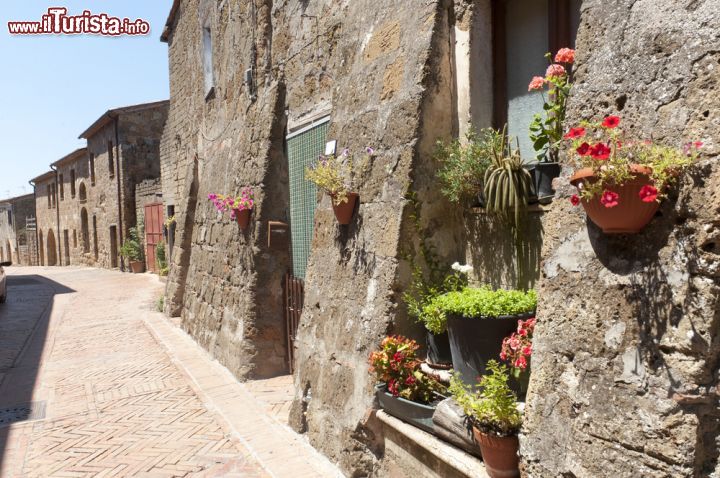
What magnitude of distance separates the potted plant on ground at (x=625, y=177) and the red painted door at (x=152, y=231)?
16914 mm

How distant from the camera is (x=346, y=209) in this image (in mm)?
4348

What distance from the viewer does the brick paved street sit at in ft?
14.6

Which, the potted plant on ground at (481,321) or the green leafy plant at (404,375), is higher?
the potted plant on ground at (481,321)

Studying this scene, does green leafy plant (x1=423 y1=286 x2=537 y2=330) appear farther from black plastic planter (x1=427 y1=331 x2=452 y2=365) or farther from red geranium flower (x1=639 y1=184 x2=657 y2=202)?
red geranium flower (x1=639 y1=184 x2=657 y2=202)

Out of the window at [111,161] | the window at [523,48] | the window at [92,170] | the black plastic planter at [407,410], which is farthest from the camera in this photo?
the window at [92,170]

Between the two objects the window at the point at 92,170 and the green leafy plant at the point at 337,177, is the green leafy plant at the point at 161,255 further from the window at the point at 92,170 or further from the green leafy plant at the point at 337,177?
the green leafy plant at the point at 337,177

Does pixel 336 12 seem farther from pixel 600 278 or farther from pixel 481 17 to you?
pixel 600 278

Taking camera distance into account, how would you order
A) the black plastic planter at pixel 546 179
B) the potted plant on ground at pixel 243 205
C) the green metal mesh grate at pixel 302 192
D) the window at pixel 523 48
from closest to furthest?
the black plastic planter at pixel 546 179
the window at pixel 523 48
the green metal mesh grate at pixel 302 192
the potted plant on ground at pixel 243 205

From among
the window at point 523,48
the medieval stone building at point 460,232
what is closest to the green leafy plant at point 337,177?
the medieval stone building at point 460,232

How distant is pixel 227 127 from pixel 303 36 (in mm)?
3038

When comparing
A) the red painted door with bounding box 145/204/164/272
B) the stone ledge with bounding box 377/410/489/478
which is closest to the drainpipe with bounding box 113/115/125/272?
the red painted door with bounding box 145/204/164/272

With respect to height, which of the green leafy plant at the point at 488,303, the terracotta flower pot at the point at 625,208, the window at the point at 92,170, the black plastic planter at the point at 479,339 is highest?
the window at the point at 92,170

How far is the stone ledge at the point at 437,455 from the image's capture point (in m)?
2.72

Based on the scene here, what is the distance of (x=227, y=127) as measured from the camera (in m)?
8.74
